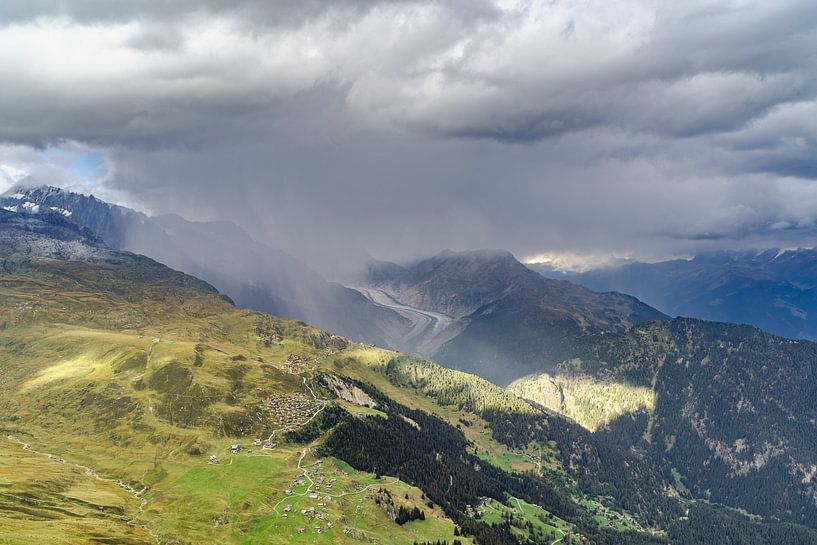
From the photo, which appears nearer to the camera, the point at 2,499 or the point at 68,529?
the point at 68,529

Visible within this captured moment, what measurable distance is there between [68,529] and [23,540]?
887 inches

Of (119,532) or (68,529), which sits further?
(119,532)

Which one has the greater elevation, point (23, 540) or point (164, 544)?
point (23, 540)

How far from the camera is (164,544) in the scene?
200 metres

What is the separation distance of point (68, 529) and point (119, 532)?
58.3 feet

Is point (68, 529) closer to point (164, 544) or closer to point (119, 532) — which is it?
point (119, 532)

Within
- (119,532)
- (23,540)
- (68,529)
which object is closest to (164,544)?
(119,532)

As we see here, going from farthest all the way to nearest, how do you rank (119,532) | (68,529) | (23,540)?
1. (119,532)
2. (68,529)
3. (23,540)

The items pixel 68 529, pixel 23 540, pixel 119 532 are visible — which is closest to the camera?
pixel 23 540

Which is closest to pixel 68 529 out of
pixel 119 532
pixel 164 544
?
pixel 119 532

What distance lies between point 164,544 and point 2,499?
61.9 meters

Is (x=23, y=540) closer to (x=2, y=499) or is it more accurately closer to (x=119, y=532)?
(x=119, y=532)

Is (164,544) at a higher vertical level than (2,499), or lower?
lower

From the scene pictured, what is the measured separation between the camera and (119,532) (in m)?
191
